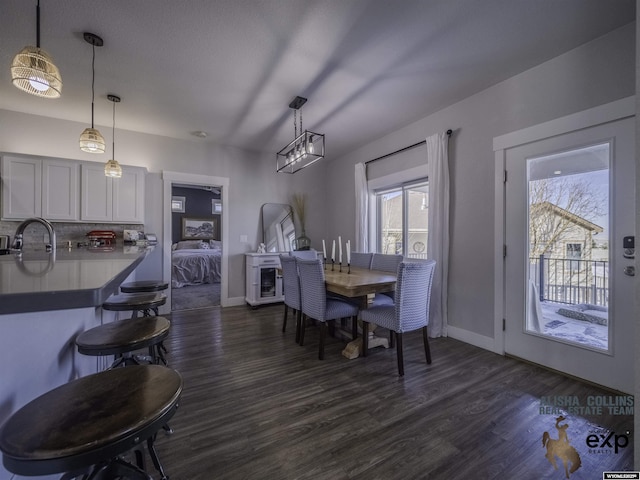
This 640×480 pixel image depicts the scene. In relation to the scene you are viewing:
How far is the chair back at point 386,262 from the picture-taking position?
3271 mm

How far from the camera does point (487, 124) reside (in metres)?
2.79

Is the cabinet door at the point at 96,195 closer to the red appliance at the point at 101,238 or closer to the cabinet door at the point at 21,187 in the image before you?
the red appliance at the point at 101,238

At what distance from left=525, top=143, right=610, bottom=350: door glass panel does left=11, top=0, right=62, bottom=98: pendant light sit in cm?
361

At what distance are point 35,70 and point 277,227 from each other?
3.70 m

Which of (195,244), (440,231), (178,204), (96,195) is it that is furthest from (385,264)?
(178,204)

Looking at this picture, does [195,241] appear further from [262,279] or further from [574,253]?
[574,253]

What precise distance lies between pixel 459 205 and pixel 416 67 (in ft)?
4.95

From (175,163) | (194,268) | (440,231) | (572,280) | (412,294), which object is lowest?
(194,268)

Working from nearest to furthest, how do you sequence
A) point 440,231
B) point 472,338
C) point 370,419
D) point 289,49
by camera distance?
point 370,419 → point 289,49 → point 472,338 → point 440,231

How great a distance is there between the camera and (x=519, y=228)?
2.55 m

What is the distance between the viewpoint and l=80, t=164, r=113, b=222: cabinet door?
3.47 meters

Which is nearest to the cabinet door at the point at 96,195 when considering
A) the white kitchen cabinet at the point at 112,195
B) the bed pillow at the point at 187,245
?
the white kitchen cabinet at the point at 112,195

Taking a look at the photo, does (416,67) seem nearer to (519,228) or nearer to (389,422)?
(519,228)

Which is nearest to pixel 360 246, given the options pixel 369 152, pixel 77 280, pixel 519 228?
pixel 369 152
